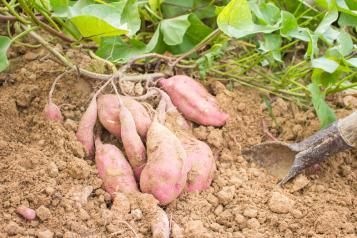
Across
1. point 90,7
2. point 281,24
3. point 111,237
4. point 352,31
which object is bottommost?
point 352,31

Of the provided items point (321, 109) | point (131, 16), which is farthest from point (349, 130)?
point (131, 16)

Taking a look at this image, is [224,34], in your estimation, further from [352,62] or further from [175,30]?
[352,62]

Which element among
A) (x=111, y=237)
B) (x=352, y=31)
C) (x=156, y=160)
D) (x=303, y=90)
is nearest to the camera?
(x=111, y=237)

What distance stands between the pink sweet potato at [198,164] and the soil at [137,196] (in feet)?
0.07

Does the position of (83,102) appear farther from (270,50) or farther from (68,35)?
(270,50)

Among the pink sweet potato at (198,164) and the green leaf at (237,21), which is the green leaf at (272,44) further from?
the pink sweet potato at (198,164)

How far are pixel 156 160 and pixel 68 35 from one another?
45cm

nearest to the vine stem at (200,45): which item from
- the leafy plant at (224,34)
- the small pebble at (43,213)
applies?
the leafy plant at (224,34)

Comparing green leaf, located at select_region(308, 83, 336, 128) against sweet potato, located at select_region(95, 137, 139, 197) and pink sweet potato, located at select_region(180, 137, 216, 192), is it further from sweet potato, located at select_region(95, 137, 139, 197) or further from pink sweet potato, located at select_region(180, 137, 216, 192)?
sweet potato, located at select_region(95, 137, 139, 197)

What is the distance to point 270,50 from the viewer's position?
1639mm

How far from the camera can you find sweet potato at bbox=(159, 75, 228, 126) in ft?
5.33

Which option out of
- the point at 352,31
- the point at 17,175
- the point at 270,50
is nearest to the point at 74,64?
the point at 17,175

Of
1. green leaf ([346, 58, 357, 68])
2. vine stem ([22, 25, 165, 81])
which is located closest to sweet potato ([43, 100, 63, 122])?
vine stem ([22, 25, 165, 81])

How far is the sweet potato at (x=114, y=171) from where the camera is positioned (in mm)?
1402
